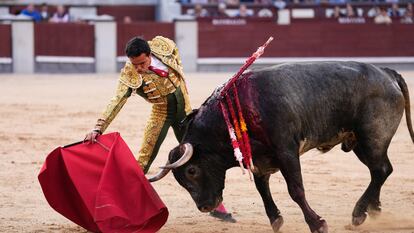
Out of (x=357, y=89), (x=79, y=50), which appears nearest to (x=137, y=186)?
(x=357, y=89)

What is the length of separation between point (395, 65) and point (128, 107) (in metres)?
7.74

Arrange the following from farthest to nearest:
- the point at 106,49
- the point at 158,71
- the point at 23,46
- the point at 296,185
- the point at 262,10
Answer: the point at 262,10 < the point at 106,49 < the point at 23,46 < the point at 158,71 < the point at 296,185

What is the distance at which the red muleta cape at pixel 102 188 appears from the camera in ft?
17.0

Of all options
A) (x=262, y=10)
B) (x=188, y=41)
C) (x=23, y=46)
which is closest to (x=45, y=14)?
(x=23, y=46)

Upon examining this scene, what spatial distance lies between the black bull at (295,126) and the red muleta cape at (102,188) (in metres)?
0.22

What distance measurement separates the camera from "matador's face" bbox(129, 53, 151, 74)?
511 cm

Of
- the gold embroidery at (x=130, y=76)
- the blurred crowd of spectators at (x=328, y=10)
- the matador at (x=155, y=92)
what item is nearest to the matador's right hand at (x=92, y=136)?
the matador at (x=155, y=92)

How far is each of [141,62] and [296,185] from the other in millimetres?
1071

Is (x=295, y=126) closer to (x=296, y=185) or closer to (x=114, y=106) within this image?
(x=296, y=185)

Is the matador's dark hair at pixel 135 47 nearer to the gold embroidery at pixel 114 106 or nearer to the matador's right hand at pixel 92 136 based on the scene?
the gold embroidery at pixel 114 106

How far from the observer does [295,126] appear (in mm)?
5004

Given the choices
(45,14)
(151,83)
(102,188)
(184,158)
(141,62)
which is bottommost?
(45,14)

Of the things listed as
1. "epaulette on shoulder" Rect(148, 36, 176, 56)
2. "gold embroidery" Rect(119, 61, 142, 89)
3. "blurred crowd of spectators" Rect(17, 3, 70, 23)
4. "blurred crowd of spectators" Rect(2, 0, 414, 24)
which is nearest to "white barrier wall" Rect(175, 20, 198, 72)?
"blurred crowd of spectators" Rect(2, 0, 414, 24)

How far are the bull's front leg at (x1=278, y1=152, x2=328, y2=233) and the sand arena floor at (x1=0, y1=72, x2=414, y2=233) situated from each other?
0.51 meters
